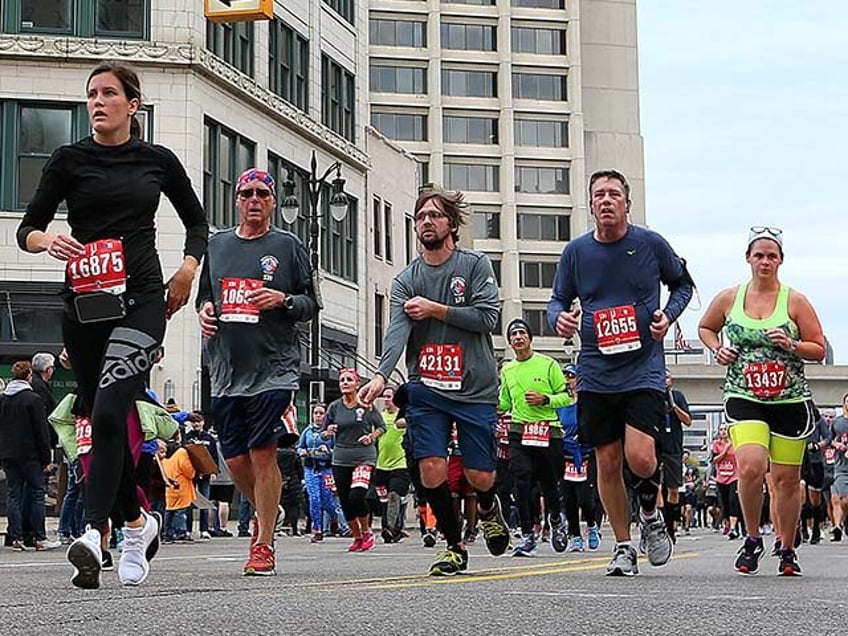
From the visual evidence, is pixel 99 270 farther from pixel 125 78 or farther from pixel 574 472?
pixel 574 472

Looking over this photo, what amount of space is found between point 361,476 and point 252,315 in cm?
828

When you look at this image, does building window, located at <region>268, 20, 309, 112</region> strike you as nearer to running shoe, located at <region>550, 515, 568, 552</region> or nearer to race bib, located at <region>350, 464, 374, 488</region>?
race bib, located at <region>350, 464, 374, 488</region>

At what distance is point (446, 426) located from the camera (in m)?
9.32

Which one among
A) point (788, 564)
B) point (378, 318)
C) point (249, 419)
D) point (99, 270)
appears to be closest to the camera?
point (99, 270)

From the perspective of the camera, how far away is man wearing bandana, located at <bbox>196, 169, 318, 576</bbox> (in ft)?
29.7

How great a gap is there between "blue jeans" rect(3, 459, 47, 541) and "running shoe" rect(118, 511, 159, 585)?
9635 mm

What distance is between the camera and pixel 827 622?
19.0 ft

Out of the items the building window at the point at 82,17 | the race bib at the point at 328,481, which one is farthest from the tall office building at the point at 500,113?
the race bib at the point at 328,481

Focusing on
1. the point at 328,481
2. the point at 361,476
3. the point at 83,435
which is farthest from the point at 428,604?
the point at 328,481

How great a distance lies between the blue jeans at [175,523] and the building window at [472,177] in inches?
3132

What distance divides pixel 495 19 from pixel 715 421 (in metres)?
28.4

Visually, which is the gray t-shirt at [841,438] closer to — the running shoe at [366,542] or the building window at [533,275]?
the running shoe at [366,542]

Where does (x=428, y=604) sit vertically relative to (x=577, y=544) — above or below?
above

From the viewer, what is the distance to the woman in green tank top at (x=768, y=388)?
32.2 feet
